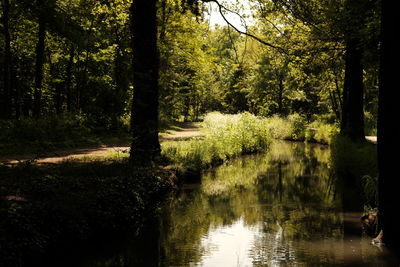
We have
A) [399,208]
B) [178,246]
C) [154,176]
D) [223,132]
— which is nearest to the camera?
[399,208]

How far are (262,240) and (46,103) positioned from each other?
107ft

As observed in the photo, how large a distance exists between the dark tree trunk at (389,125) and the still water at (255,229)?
571 millimetres

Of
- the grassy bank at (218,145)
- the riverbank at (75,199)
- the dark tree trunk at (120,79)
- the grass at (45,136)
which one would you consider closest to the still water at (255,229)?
the riverbank at (75,199)

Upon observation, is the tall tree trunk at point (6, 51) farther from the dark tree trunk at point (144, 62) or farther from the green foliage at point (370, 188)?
the green foliage at point (370, 188)

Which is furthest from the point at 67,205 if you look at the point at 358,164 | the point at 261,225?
the point at 358,164

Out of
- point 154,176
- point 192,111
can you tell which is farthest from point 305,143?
point 192,111

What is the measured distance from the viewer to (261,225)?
877cm

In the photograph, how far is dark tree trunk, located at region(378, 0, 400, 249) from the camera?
249 inches

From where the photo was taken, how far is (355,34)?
40.7 ft

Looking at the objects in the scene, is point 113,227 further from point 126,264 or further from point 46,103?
point 46,103

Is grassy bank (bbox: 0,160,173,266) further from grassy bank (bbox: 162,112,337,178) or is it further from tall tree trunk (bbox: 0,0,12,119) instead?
tall tree trunk (bbox: 0,0,12,119)

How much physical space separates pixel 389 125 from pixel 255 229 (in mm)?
3632

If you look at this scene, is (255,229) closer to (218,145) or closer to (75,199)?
(75,199)

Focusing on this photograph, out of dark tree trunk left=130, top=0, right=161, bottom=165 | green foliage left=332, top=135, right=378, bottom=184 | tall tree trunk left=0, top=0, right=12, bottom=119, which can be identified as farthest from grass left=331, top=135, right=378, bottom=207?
tall tree trunk left=0, top=0, right=12, bottom=119
